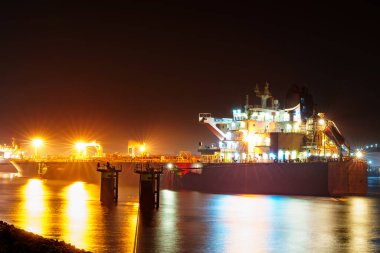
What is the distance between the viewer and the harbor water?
25703 millimetres

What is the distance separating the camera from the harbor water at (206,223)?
84.3 ft

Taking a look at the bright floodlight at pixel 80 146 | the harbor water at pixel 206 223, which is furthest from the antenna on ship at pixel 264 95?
the bright floodlight at pixel 80 146

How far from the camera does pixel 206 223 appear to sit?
32625mm

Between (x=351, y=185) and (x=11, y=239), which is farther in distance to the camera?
(x=351, y=185)

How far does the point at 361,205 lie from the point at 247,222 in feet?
49.9

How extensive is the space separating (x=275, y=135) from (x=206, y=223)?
25403 millimetres

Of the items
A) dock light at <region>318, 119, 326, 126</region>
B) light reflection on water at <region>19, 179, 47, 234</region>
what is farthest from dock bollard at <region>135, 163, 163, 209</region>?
dock light at <region>318, 119, 326, 126</region>

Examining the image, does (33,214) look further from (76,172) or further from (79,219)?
(76,172)

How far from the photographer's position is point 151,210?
1531 inches

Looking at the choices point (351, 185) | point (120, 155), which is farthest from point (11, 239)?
point (120, 155)

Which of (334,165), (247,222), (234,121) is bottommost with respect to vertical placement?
(247,222)

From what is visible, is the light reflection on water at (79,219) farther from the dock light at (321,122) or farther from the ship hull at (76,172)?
the dock light at (321,122)

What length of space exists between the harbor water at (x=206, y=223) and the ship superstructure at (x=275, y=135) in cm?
906

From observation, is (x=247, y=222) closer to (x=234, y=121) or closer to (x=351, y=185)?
(x=351, y=185)
